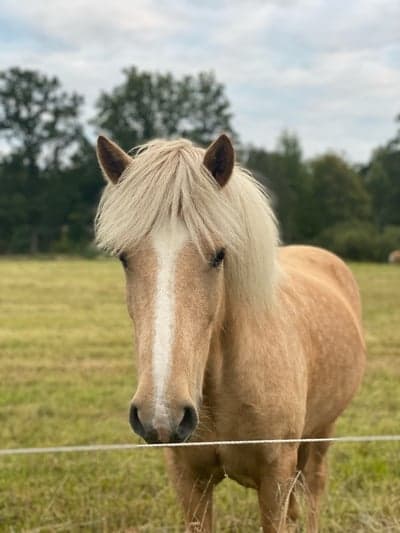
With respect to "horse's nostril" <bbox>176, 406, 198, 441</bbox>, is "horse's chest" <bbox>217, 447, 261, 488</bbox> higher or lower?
lower

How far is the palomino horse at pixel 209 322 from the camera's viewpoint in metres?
1.85

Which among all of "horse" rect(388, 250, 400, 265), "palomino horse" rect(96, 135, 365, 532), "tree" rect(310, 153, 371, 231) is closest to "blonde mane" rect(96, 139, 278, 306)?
"palomino horse" rect(96, 135, 365, 532)

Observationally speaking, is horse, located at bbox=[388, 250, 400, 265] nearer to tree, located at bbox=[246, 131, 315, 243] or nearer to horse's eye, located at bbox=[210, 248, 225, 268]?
tree, located at bbox=[246, 131, 315, 243]

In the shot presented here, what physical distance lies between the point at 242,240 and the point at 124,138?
4925 centimetres

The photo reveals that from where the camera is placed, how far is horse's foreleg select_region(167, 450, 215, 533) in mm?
2699

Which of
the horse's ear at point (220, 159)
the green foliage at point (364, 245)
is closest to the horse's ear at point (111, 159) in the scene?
the horse's ear at point (220, 159)

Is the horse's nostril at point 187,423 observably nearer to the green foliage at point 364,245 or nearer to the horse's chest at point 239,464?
the horse's chest at point 239,464

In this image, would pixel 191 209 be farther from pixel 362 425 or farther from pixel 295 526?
pixel 362 425

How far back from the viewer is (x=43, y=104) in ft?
172

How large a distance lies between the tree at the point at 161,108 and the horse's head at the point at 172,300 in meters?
49.5

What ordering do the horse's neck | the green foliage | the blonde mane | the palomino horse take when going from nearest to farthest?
the palomino horse < the blonde mane < the horse's neck < the green foliage

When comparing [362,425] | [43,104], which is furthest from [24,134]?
[362,425]

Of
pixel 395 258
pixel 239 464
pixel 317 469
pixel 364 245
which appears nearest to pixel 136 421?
pixel 239 464

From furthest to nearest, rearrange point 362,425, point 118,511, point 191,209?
1. point 362,425
2. point 118,511
3. point 191,209
